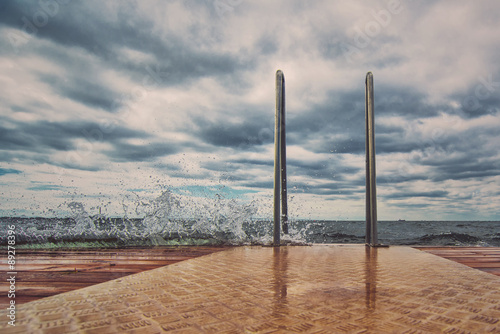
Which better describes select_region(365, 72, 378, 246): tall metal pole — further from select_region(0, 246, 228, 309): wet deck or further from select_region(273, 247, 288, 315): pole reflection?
select_region(0, 246, 228, 309): wet deck

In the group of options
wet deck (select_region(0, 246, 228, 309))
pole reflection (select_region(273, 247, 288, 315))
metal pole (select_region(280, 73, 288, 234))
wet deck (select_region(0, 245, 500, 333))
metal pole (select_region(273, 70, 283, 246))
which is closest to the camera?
wet deck (select_region(0, 245, 500, 333))

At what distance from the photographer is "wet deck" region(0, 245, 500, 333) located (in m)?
1.11

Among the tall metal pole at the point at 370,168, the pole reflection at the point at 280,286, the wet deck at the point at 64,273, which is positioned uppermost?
the tall metal pole at the point at 370,168

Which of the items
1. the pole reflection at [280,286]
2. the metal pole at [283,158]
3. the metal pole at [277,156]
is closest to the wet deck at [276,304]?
the pole reflection at [280,286]

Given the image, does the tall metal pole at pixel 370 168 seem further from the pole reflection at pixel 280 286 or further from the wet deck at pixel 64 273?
the wet deck at pixel 64 273

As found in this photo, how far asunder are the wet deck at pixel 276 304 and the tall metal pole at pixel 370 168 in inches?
69.7

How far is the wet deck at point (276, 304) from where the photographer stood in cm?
111

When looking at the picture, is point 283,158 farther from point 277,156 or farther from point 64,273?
point 64,273

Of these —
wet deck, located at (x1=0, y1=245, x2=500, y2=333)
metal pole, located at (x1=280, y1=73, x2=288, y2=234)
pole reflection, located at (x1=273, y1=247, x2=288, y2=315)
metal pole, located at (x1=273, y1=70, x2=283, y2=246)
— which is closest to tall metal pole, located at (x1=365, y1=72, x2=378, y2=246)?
metal pole, located at (x1=280, y1=73, x2=288, y2=234)

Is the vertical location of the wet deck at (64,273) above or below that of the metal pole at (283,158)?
below

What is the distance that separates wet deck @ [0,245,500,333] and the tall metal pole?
1770mm

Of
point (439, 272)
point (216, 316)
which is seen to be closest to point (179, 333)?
point (216, 316)

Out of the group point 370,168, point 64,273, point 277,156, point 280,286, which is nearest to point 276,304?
point 280,286

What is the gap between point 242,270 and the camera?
239 cm
